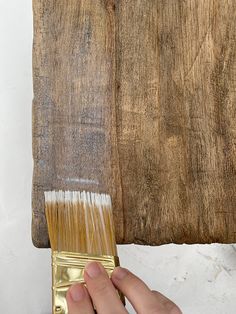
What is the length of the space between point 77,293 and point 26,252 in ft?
1.52

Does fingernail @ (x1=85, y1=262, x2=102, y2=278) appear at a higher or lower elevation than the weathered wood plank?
lower

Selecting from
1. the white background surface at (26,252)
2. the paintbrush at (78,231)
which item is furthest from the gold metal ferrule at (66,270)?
the white background surface at (26,252)

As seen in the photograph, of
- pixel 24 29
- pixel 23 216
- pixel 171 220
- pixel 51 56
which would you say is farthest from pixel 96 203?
pixel 24 29

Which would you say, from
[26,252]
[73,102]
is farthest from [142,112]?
[26,252]

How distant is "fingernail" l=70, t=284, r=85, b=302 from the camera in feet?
2.11

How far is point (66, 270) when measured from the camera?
0.68 metres

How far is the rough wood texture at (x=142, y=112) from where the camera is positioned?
29.7 inches

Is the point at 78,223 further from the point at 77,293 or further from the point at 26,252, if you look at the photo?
the point at 26,252

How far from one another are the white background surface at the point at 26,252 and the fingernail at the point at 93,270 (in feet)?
1.47

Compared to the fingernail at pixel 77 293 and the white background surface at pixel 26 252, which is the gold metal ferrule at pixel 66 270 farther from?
the white background surface at pixel 26 252

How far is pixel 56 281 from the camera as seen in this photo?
677 mm

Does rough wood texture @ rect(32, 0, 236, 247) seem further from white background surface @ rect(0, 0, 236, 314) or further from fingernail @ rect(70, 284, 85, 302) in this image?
white background surface @ rect(0, 0, 236, 314)

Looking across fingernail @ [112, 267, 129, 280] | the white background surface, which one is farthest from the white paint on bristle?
the white background surface

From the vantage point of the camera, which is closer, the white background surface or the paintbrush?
the paintbrush
